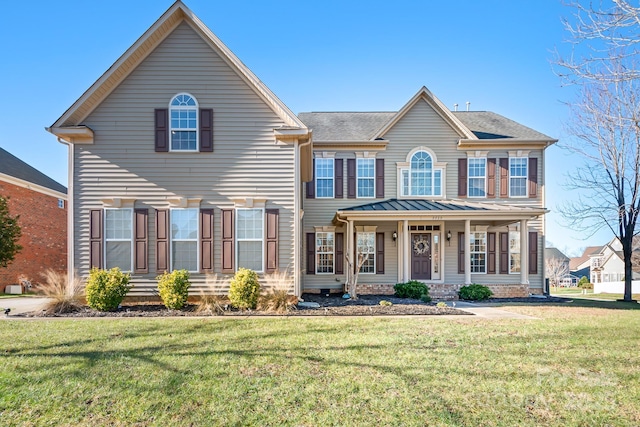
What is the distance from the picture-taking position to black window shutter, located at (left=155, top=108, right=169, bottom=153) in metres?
10.7

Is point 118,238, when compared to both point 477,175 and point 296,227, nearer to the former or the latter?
point 296,227

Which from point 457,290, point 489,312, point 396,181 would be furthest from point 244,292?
point 396,181

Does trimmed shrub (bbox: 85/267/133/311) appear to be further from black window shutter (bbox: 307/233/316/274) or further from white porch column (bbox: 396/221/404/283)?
white porch column (bbox: 396/221/404/283)

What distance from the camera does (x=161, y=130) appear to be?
1077 cm

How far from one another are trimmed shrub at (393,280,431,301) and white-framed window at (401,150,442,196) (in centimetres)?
406

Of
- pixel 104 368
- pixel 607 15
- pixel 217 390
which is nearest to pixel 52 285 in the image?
pixel 104 368

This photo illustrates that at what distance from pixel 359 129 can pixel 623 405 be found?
45.0ft

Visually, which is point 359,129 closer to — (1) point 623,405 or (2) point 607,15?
(2) point 607,15

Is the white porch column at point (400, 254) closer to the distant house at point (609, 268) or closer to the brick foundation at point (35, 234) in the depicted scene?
the brick foundation at point (35, 234)

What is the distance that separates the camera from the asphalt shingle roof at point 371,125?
1566 centimetres

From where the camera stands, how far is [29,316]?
29.1 ft

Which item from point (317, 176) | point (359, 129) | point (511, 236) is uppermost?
point (359, 129)

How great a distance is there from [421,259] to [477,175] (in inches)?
166

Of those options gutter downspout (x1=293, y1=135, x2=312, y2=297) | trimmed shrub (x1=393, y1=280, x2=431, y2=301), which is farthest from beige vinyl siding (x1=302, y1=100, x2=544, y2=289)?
gutter downspout (x1=293, y1=135, x2=312, y2=297)
